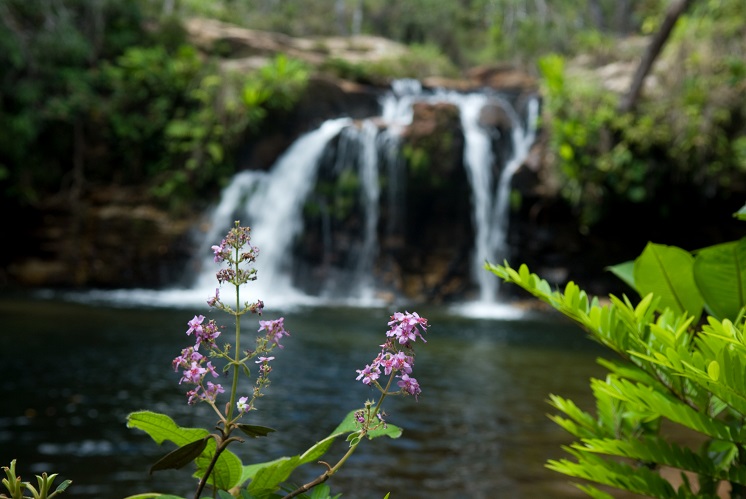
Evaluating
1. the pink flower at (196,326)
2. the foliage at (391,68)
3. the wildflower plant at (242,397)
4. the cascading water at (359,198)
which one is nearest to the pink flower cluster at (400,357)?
the wildflower plant at (242,397)

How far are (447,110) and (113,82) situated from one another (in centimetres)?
814

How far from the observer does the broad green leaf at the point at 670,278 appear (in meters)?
1.76

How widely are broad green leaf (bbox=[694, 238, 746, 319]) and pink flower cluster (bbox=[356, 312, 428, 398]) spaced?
0.91 meters

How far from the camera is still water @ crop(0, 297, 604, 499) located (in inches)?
154

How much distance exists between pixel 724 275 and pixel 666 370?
0.39 m

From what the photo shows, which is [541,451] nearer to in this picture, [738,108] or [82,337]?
[82,337]

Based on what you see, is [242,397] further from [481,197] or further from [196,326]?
[481,197]

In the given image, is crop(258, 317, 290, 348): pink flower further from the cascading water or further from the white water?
the cascading water

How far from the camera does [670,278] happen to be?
181 centimetres

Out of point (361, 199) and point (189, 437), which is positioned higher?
point (361, 199)

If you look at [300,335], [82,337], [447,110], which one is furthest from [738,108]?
[82,337]

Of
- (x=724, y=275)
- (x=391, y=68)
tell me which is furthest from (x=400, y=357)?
(x=391, y=68)

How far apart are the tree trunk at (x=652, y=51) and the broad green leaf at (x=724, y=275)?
38.1 feet

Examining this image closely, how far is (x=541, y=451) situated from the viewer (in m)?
4.48
